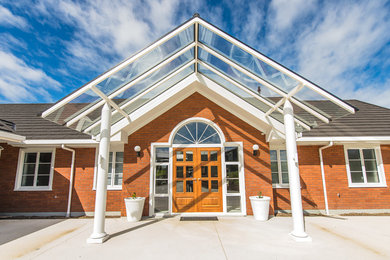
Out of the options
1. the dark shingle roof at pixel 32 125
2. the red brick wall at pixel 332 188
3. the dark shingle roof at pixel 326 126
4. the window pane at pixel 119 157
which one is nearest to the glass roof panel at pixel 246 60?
the dark shingle roof at pixel 326 126

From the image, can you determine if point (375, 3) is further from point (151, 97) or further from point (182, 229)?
point (182, 229)

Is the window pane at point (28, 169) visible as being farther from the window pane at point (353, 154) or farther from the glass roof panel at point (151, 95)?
the window pane at point (353, 154)

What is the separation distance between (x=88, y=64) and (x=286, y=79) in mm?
10446

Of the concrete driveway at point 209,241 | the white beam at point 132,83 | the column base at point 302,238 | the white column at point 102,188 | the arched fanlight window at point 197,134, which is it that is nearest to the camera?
the concrete driveway at point 209,241

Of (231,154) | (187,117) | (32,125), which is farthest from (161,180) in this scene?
(32,125)

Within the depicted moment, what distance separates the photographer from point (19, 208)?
7.90 m

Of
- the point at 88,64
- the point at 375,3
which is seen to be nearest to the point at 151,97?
the point at 88,64

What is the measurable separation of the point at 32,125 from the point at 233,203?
31.5 feet

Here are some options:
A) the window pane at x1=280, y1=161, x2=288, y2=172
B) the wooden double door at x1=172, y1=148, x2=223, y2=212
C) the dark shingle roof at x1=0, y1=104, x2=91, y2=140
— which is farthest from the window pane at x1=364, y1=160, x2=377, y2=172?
the dark shingle roof at x1=0, y1=104, x2=91, y2=140

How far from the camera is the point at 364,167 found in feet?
26.5

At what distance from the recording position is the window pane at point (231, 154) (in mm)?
7731

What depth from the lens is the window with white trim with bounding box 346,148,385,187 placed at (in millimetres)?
7992

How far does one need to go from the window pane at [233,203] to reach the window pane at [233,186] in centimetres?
25

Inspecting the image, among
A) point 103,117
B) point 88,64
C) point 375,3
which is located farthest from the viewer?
point 88,64
